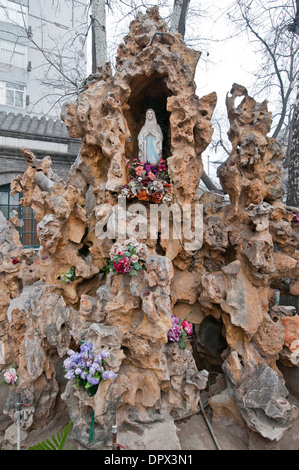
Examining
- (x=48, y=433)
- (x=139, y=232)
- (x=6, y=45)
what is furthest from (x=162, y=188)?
(x=6, y=45)

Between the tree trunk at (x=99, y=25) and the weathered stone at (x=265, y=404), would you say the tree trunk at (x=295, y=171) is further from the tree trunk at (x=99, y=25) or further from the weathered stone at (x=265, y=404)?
the tree trunk at (x=99, y=25)

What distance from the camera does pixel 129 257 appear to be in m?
3.18

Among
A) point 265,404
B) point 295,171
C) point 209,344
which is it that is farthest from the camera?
point 295,171

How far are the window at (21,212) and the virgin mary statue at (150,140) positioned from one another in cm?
717

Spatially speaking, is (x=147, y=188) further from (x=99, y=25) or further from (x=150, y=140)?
(x=99, y=25)

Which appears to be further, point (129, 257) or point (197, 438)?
point (197, 438)

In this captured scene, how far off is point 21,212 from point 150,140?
7367mm

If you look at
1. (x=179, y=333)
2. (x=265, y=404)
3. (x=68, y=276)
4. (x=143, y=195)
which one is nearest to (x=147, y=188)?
(x=143, y=195)

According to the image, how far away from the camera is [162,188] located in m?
3.92

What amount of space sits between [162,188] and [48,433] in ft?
11.3

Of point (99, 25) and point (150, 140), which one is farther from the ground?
point (99, 25)

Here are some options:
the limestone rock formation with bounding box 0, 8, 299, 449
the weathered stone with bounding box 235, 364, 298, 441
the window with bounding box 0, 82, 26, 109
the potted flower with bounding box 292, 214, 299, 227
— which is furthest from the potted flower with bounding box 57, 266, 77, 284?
the window with bounding box 0, 82, 26, 109

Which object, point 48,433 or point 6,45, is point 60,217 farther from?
point 6,45

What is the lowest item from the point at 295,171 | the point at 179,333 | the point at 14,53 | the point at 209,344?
the point at 209,344
